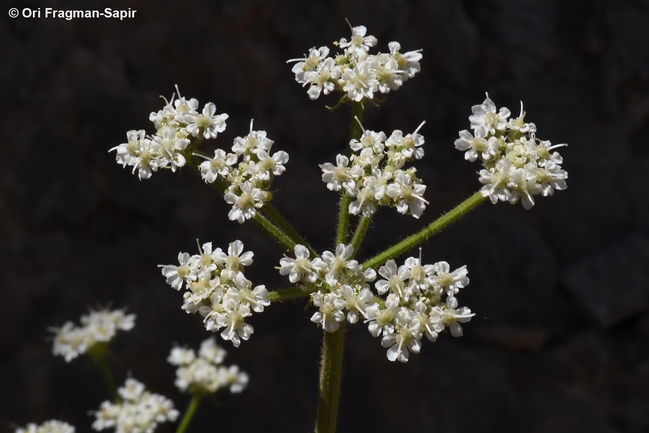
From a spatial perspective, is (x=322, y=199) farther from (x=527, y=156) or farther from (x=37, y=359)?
(x=527, y=156)

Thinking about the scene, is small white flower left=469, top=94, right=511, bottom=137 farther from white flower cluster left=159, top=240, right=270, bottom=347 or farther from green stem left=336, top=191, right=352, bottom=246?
white flower cluster left=159, top=240, right=270, bottom=347

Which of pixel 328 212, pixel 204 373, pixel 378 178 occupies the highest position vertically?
pixel 328 212

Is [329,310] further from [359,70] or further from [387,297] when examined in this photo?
[359,70]

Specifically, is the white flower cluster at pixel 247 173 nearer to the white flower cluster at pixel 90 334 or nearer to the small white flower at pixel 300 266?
the small white flower at pixel 300 266

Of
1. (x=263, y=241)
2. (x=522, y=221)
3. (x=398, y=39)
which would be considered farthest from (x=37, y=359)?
(x=522, y=221)

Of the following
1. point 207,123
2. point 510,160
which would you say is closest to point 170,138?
point 207,123

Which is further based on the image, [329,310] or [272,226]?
[272,226]

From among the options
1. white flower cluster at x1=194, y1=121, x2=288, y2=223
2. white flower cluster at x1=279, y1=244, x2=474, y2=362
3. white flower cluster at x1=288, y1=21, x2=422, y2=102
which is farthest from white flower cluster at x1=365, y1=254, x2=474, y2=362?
white flower cluster at x1=288, y1=21, x2=422, y2=102
